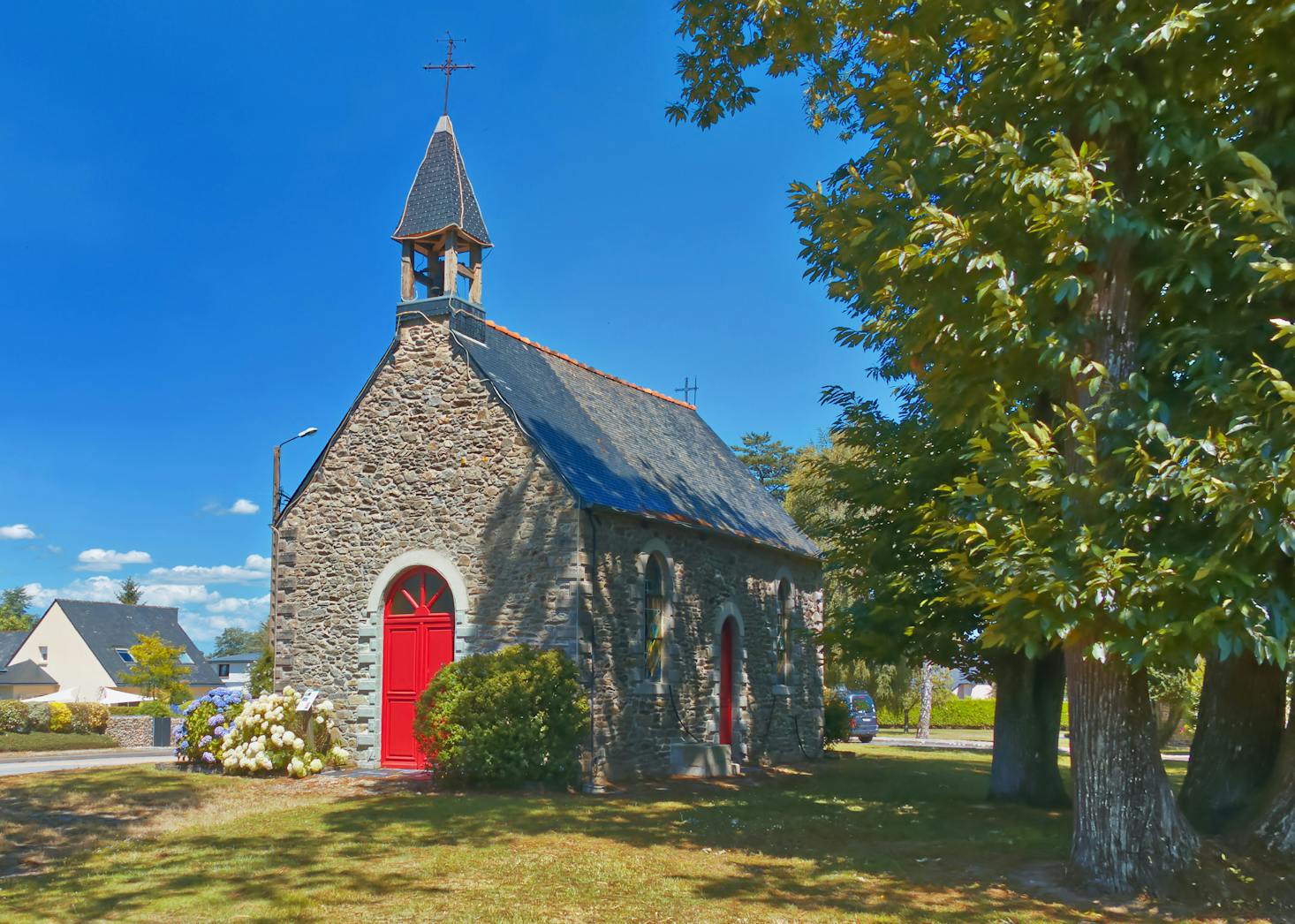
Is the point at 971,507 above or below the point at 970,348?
below

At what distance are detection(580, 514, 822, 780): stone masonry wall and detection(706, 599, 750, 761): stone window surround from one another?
0.9 inches

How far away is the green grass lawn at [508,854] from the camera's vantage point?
7348 mm

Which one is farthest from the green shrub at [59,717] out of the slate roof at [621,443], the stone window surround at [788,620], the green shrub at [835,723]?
the green shrub at [835,723]

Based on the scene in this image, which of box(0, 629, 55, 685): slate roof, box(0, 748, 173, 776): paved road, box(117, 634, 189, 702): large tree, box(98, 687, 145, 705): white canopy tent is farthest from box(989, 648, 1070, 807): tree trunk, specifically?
box(0, 629, 55, 685): slate roof

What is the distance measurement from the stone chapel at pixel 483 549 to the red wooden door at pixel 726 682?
4 centimetres

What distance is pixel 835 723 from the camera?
23938 millimetres

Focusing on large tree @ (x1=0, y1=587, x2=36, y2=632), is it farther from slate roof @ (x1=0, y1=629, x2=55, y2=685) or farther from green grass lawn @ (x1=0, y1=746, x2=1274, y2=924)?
green grass lawn @ (x1=0, y1=746, x2=1274, y2=924)

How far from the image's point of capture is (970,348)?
8.36 m

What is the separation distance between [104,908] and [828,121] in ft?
44.4

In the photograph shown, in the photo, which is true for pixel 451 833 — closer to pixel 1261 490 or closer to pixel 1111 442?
pixel 1111 442

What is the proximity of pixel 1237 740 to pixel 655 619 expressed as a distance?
9.72 meters

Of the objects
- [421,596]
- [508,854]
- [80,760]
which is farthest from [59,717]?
[508,854]

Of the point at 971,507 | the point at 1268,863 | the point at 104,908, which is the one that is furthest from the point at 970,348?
the point at 104,908

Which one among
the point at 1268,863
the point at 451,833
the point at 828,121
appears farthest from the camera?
the point at 828,121
